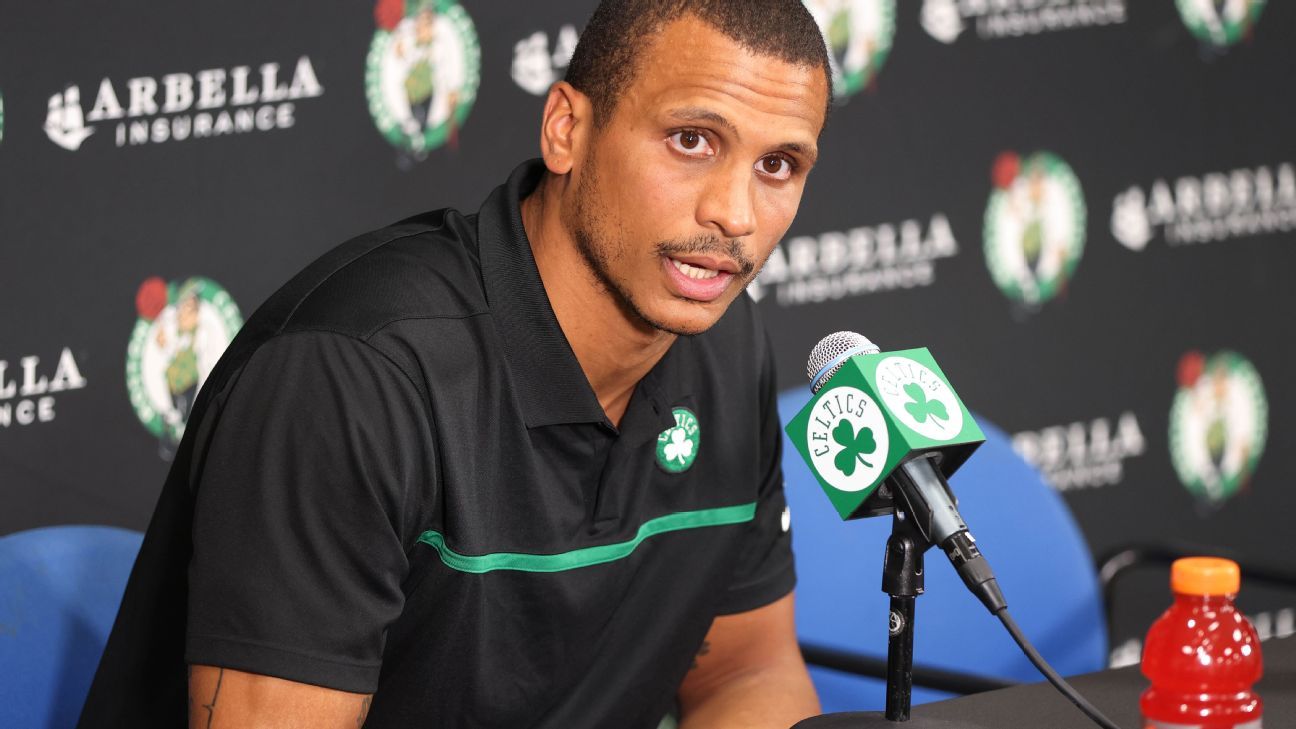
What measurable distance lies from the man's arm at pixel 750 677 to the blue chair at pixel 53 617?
0.66 metres

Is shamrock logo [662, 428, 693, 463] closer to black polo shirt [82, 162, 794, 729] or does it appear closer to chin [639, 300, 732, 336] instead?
black polo shirt [82, 162, 794, 729]

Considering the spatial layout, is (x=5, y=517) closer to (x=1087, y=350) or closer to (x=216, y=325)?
(x=216, y=325)

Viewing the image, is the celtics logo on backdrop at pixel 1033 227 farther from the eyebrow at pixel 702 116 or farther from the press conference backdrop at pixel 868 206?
the eyebrow at pixel 702 116

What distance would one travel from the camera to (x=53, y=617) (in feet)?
5.21

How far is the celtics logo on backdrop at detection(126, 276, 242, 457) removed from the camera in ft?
6.49

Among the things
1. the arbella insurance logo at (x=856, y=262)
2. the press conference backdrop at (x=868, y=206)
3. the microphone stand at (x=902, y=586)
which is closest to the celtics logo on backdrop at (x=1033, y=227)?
the press conference backdrop at (x=868, y=206)

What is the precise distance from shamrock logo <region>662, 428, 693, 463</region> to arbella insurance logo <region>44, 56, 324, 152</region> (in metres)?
0.73

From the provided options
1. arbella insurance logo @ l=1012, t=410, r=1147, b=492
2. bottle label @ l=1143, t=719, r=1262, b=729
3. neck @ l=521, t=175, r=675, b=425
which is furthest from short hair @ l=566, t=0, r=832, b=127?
arbella insurance logo @ l=1012, t=410, r=1147, b=492

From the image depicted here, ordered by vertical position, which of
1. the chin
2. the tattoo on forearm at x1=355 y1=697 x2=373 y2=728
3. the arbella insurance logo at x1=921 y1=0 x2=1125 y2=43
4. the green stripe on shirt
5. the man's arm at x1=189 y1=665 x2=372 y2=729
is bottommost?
the tattoo on forearm at x1=355 y1=697 x2=373 y2=728

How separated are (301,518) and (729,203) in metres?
0.48

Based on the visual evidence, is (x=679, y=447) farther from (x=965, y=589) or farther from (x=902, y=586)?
(x=965, y=589)

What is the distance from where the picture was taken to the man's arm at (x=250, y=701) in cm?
129

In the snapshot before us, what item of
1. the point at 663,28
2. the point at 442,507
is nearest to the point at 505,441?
the point at 442,507

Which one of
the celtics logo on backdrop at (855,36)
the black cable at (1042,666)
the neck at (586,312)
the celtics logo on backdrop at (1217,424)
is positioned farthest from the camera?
the celtics logo on backdrop at (1217,424)
